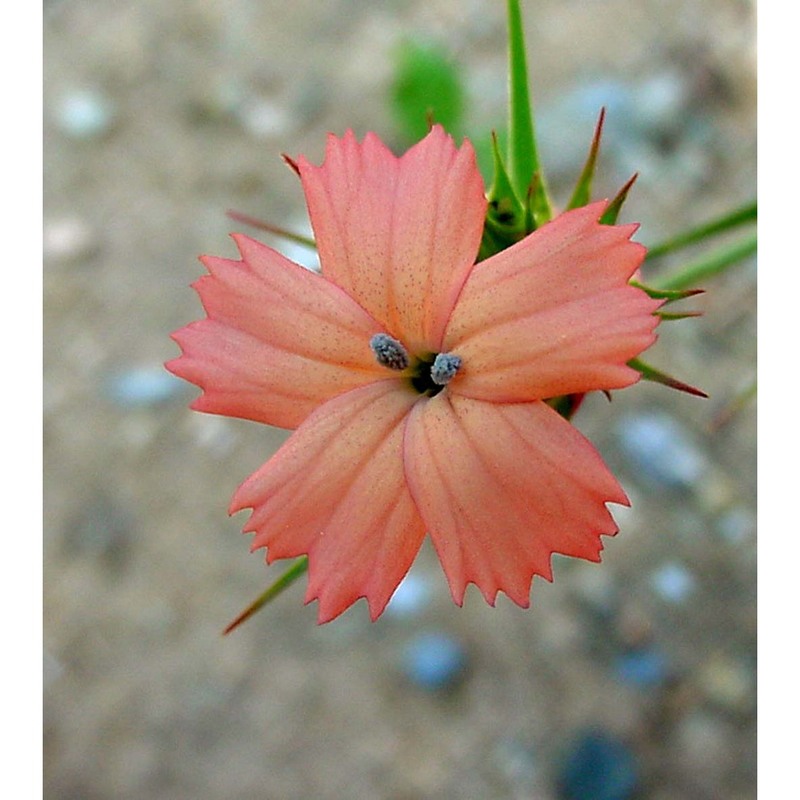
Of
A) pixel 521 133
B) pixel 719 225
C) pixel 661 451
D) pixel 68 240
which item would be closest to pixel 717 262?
pixel 719 225

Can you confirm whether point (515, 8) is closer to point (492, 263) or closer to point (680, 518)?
point (492, 263)

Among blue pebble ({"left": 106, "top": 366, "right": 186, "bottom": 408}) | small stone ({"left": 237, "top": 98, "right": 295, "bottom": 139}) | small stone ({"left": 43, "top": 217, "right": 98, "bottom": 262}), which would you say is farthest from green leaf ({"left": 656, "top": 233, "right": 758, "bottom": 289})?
small stone ({"left": 43, "top": 217, "right": 98, "bottom": 262})

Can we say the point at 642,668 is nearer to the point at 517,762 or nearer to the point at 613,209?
the point at 517,762

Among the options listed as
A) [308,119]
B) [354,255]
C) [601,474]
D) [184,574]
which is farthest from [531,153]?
[308,119]

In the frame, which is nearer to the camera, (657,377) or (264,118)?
(657,377)

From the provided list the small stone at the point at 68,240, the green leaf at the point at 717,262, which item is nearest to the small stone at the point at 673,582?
the green leaf at the point at 717,262

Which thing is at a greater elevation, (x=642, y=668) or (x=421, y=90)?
(x=421, y=90)
